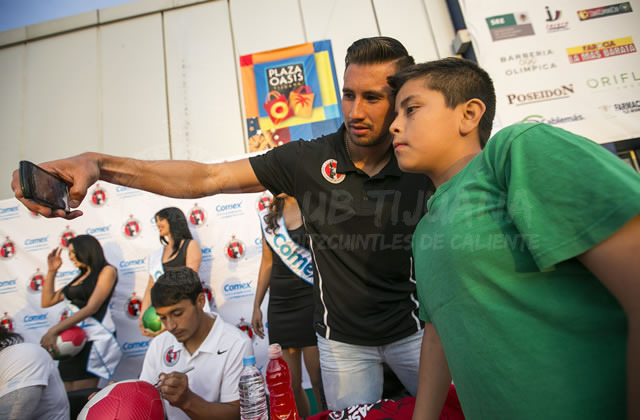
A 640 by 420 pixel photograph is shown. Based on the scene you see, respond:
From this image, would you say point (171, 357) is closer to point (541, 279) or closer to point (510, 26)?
point (541, 279)

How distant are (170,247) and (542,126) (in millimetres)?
3121

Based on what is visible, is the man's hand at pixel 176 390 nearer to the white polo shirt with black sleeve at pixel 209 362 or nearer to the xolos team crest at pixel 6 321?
the white polo shirt with black sleeve at pixel 209 362

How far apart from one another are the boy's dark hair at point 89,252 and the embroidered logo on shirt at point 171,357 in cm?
165

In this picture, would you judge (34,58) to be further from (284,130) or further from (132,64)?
(284,130)

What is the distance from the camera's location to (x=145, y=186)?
1150mm

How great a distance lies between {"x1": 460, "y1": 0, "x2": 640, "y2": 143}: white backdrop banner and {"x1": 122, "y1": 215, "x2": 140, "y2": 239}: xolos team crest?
365cm

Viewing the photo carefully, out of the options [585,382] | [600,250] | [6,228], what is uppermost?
[6,228]

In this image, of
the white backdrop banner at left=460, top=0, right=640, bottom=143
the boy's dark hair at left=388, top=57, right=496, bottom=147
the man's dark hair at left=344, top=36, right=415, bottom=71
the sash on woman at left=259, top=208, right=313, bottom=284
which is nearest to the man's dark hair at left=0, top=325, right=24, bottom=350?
the sash on woman at left=259, top=208, right=313, bottom=284

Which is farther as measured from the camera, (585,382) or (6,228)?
(6,228)

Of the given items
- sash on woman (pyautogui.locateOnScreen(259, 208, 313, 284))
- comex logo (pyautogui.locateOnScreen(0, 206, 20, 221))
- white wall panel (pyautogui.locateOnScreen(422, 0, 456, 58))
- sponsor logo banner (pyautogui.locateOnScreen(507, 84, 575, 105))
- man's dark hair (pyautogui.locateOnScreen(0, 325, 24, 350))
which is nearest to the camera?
man's dark hair (pyautogui.locateOnScreen(0, 325, 24, 350))

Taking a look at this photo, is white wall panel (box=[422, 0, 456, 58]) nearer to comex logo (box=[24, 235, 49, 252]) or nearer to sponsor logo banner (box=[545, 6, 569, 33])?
sponsor logo banner (box=[545, 6, 569, 33])

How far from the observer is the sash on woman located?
243cm

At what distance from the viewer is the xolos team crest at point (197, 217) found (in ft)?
10.5

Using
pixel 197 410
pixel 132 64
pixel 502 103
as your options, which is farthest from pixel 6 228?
Answer: pixel 502 103
